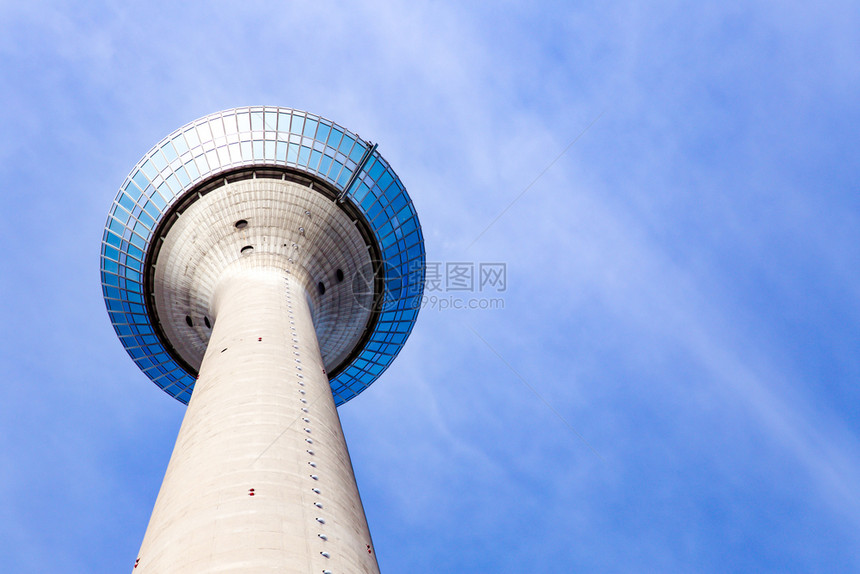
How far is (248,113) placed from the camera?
138ft

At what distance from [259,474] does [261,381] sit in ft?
19.6

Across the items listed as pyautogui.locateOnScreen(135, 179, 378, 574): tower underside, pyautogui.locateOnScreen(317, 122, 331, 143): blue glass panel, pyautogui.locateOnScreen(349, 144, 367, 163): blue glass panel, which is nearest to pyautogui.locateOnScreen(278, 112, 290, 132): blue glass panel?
pyautogui.locateOnScreen(317, 122, 331, 143): blue glass panel

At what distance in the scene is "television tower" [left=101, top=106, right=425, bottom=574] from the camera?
20484 mm

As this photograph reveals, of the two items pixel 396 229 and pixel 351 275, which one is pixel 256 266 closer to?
pixel 351 275

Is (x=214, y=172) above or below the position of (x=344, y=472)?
above

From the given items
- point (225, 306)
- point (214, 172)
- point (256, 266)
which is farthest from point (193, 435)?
point (214, 172)

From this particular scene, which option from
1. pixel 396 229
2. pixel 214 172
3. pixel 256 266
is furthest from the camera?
pixel 396 229

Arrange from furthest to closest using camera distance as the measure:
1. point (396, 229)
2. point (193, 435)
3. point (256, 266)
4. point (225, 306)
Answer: point (396, 229) → point (256, 266) → point (225, 306) → point (193, 435)

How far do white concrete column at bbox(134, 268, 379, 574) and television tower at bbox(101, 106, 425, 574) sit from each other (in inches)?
2.9

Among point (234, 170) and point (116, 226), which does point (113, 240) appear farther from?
point (234, 170)

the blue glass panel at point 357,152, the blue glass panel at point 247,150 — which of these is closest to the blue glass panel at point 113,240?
the blue glass panel at point 247,150

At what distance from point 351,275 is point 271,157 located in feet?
28.8

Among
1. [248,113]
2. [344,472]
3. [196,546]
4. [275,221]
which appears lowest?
[196,546]

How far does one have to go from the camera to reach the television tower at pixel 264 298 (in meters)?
20.5
